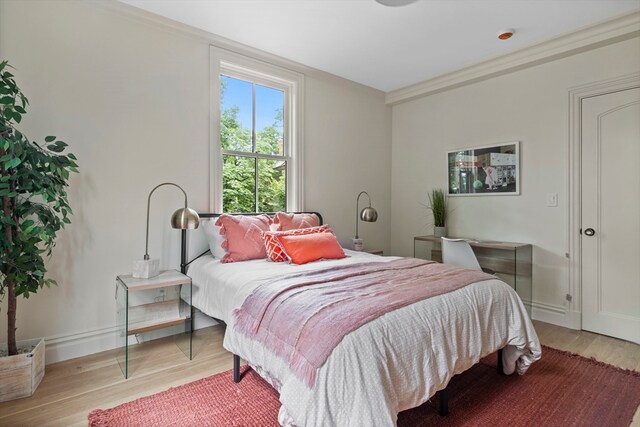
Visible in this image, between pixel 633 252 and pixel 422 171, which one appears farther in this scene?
pixel 422 171

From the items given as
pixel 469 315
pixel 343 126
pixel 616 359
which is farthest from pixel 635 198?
pixel 343 126

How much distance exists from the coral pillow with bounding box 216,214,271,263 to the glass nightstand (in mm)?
395

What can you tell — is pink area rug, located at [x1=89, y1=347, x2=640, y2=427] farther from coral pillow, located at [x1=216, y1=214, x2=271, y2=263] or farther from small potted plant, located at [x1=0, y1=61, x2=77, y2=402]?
coral pillow, located at [x1=216, y1=214, x2=271, y2=263]

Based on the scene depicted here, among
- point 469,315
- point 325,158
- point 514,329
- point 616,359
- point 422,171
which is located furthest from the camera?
point 422,171

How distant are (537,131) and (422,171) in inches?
53.6

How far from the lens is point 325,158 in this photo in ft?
13.1

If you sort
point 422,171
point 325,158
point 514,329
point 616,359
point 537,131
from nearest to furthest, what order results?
point 514,329 < point 616,359 < point 537,131 < point 325,158 < point 422,171

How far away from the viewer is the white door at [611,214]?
280 centimetres

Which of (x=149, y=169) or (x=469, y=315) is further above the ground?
(x=149, y=169)

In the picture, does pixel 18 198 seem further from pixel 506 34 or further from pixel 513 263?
pixel 513 263

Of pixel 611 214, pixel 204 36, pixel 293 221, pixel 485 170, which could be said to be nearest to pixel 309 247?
pixel 293 221

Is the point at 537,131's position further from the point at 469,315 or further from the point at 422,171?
the point at 469,315

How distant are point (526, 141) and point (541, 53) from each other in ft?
2.68

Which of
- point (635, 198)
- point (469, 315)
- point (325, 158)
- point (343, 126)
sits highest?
point (343, 126)
